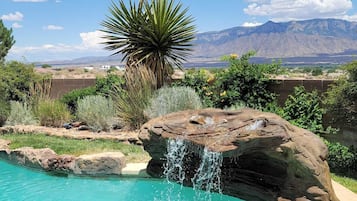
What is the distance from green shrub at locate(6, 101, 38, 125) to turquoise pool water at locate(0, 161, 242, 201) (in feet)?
14.4

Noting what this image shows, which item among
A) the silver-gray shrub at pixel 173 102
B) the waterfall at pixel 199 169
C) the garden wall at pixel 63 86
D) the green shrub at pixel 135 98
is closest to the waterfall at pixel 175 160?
the waterfall at pixel 199 169

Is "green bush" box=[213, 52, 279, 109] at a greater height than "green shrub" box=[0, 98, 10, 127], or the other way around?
"green bush" box=[213, 52, 279, 109]

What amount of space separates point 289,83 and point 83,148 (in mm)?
4815

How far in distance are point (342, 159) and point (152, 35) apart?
5913 millimetres

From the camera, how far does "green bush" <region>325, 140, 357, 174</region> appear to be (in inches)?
307

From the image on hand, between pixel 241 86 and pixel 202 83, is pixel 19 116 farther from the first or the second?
pixel 241 86

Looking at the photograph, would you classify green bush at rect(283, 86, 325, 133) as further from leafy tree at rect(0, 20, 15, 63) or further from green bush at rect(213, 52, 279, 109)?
leafy tree at rect(0, 20, 15, 63)

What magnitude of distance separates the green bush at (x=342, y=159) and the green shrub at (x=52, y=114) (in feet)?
24.0

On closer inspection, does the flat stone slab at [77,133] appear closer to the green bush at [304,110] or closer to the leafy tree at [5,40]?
the green bush at [304,110]

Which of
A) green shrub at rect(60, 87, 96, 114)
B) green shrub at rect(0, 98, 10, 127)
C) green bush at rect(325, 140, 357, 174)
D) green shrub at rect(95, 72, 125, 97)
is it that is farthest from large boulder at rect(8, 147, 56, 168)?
green bush at rect(325, 140, 357, 174)

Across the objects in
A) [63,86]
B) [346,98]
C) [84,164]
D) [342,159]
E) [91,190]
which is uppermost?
[346,98]

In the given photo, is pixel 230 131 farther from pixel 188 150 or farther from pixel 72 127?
pixel 72 127

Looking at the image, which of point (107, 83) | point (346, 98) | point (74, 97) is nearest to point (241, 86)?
Result: point (346, 98)

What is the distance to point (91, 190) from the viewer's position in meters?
7.25
